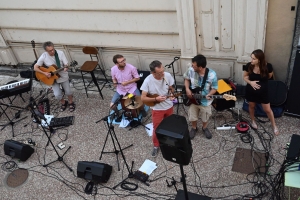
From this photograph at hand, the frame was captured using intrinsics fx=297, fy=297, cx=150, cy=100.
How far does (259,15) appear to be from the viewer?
5074 mm

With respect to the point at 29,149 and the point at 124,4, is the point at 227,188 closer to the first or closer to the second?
the point at 29,149

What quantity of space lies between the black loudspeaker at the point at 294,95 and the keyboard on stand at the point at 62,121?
4.21 m

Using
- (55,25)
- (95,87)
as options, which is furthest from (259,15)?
(55,25)

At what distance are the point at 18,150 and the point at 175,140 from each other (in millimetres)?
3502

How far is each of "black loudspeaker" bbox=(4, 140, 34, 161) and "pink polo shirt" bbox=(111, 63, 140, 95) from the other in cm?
201

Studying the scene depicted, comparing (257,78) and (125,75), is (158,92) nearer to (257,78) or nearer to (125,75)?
(125,75)

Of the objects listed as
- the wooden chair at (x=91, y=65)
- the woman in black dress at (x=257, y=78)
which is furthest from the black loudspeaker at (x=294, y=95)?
the wooden chair at (x=91, y=65)

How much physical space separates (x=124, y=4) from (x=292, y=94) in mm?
3670

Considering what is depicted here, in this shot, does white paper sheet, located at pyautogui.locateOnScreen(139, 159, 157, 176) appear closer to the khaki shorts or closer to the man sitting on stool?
the khaki shorts

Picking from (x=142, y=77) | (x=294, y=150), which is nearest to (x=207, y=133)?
(x=294, y=150)

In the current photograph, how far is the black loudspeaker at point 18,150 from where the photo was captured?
17.6 feet

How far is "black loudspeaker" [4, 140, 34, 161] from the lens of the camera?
536 cm

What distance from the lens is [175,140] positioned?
10.2ft

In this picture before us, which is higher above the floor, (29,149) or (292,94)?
(292,94)
